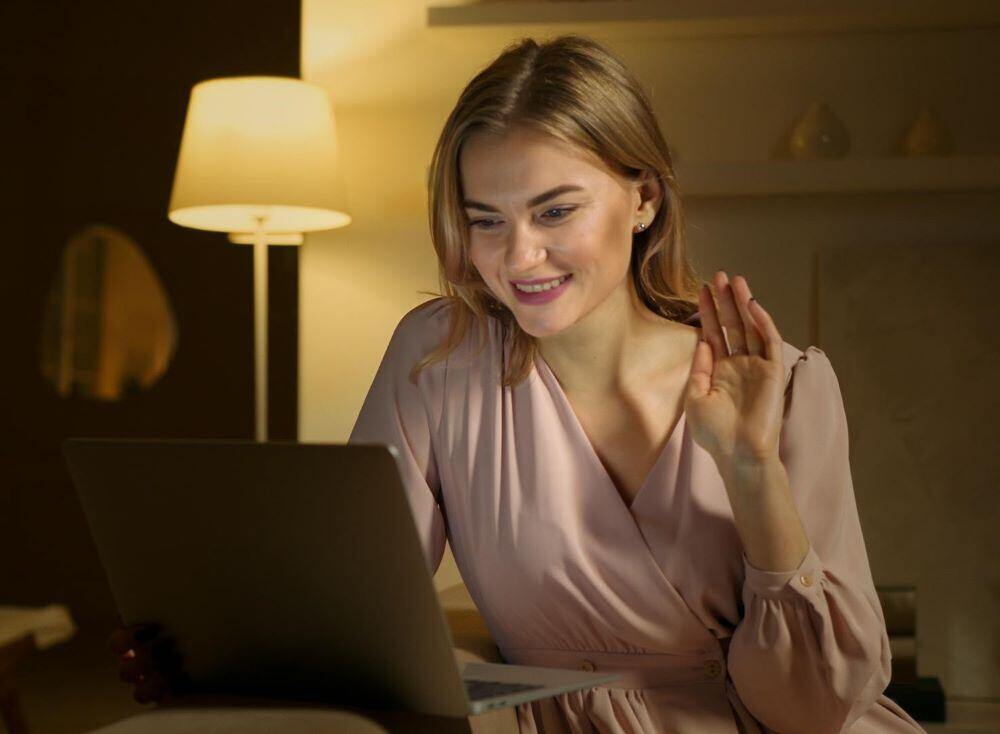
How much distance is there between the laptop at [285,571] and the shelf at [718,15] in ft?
6.23

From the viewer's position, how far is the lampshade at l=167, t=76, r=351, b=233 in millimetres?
2666

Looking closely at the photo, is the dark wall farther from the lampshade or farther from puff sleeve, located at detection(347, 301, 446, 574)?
puff sleeve, located at detection(347, 301, 446, 574)

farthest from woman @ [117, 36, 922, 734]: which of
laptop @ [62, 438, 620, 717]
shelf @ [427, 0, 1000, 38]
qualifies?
shelf @ [427, 0, 1000, 38]

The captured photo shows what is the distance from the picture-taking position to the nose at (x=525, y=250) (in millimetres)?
1254

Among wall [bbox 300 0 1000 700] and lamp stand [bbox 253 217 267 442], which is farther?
lamp stand [bbox 253 217 267 442]

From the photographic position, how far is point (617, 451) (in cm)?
138

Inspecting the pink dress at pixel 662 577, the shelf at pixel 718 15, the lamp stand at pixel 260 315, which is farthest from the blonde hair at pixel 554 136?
the lamp stand at pixel 260 315

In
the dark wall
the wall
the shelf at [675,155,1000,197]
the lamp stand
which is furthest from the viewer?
the dark wall

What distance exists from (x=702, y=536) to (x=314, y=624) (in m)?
0.52

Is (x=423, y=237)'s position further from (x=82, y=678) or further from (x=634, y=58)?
(x=82, y=678)

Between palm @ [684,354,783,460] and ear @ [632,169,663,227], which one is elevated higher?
ear @ [632,169,663,227]

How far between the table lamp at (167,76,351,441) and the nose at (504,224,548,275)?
1.48 m

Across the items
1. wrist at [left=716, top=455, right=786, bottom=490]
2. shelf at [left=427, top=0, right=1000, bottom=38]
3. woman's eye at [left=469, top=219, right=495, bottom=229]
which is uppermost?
shelf at [left=427, top=0, right=1000, bottom=38]

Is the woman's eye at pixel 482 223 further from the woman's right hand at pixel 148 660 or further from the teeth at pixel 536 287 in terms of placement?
the woman's right hand at pixel 148 660
